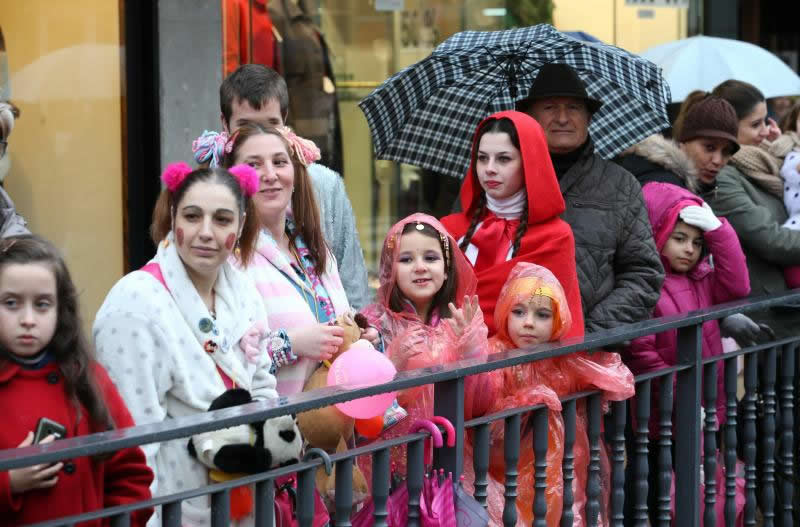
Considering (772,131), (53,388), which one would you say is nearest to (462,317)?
(53,388)

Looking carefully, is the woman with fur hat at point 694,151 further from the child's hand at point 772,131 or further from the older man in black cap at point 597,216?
the child's hand at point 772,131

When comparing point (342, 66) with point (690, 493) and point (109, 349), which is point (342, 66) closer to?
point (690, 493)

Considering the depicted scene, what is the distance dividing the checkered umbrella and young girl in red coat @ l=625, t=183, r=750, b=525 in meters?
0.46

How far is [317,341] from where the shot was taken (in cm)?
404

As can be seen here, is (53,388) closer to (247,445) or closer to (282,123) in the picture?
(247,445)

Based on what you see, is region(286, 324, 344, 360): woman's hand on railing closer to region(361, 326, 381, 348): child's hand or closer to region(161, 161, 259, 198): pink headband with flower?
region(361, 326, 381, 348): child's hand

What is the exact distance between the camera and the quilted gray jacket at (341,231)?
5.15 m

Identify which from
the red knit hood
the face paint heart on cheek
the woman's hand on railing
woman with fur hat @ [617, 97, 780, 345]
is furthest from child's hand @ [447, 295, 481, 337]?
woman with fur hat @ [617, 97, 780, 345]

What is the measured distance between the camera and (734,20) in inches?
391

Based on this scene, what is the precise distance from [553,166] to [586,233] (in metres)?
0.31

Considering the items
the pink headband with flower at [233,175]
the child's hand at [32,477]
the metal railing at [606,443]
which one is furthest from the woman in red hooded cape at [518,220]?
the child's hand at [32,477]

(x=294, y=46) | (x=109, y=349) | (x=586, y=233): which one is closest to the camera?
(x=109, y=349)

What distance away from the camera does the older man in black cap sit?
502 centimetres

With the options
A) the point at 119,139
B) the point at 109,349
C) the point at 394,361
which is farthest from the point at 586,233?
the point at 119,139
